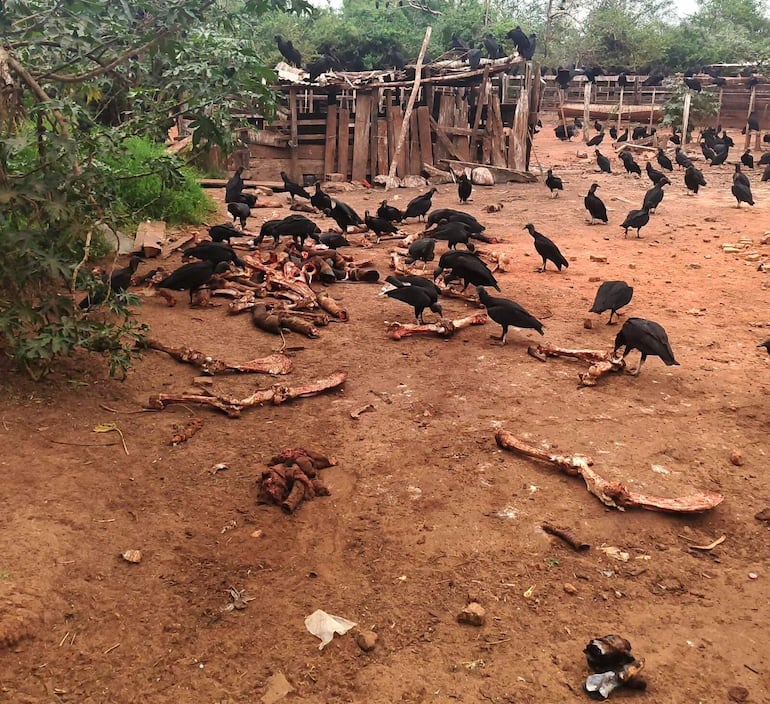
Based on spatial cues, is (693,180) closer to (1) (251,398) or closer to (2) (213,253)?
(2) (213,253)

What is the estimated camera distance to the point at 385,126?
1802 centimetres

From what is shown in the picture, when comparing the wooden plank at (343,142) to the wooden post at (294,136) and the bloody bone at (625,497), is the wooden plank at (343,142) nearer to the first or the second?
the wooden post at (294,136)

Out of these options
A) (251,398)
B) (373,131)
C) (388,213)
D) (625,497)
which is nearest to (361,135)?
(373,131)

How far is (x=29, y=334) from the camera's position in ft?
16.0

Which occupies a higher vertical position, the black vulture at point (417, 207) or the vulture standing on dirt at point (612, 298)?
the black vulture at point (417, 207)

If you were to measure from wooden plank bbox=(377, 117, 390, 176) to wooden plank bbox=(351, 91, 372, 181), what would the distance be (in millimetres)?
298

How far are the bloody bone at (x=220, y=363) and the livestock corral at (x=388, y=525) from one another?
7 centimetres

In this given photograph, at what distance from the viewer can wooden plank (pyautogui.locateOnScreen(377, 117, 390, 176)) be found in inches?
709

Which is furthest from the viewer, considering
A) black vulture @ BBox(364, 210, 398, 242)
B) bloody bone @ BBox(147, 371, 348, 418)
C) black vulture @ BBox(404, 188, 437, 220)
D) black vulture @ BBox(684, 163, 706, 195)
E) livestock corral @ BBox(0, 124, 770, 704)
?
black vulture @ BBox(684, 163, 706, 195)

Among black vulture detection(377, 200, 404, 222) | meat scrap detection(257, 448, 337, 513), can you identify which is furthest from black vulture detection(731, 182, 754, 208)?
meat scrap detection(257, 448, 337, 513)

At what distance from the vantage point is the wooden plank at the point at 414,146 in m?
18.2

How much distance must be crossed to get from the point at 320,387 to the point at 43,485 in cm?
225

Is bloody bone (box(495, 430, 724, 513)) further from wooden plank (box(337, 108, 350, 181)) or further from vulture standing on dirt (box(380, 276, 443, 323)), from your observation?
wooden plank (box(337, 108, 350, 181))

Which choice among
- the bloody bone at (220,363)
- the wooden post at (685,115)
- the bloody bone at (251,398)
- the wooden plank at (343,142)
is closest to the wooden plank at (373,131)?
the wooden plank at (343,142)
